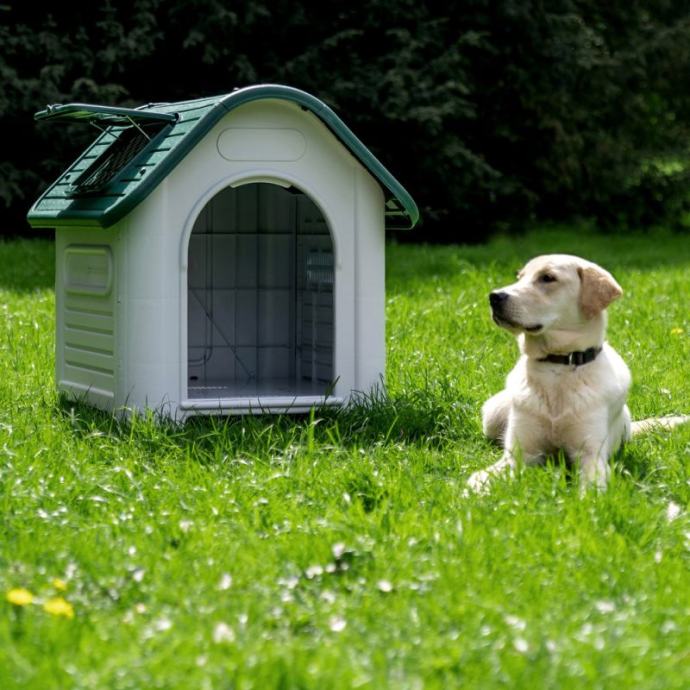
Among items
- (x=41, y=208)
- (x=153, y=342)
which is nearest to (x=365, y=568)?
(x=153, y=342)

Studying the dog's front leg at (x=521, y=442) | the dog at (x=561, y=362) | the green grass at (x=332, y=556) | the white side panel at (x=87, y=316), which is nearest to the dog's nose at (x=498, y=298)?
Result: the dog at (x=561, y=362)

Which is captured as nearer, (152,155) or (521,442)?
(521,442)

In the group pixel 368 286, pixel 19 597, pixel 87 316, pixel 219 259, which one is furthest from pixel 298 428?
pixel 19 597

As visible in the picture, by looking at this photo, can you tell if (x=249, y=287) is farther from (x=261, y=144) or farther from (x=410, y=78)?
(x=410, y=78)

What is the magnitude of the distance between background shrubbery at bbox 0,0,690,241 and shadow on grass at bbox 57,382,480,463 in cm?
876

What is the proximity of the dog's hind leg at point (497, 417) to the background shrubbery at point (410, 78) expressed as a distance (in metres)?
9.43

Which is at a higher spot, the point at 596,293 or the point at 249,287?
the point at 596,293

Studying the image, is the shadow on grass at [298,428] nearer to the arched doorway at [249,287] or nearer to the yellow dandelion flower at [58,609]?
the arched doorway at [249,287]

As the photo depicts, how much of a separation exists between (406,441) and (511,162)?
39.9ft

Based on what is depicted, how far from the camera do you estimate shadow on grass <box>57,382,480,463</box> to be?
4.90 meters

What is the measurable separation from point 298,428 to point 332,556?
1.99m

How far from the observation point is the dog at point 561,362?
4.67 m

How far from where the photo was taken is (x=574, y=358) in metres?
4.76

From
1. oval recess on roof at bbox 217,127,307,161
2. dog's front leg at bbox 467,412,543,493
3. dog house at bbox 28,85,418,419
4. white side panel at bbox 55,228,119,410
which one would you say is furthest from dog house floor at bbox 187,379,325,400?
dog's front leg at bbox 467,412,543,493
